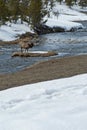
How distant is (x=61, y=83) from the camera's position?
10117mm

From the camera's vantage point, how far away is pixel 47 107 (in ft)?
25.3

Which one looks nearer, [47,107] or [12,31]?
[47,107]

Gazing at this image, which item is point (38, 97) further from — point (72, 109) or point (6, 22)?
point (6, 22)

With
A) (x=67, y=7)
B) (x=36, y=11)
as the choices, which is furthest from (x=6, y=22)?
(x=67, y=7)

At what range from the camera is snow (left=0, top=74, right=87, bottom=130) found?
6.62m

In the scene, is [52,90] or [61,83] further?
[61,83]

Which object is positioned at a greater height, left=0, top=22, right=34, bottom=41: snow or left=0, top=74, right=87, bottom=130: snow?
left=0, top=74, right=87, bottom=130: snow

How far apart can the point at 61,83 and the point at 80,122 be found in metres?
3.63

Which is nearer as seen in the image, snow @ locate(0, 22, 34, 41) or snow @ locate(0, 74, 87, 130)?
snow @ locate(0, 74, 87, 130)

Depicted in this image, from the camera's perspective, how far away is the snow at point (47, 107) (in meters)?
6.62

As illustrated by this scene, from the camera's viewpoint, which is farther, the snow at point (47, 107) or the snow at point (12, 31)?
the snow at point (12, 31)

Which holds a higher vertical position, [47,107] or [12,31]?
[47,107]

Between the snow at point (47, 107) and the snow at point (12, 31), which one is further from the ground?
the snow at point (47, 107)

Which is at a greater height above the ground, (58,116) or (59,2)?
(58,116)
